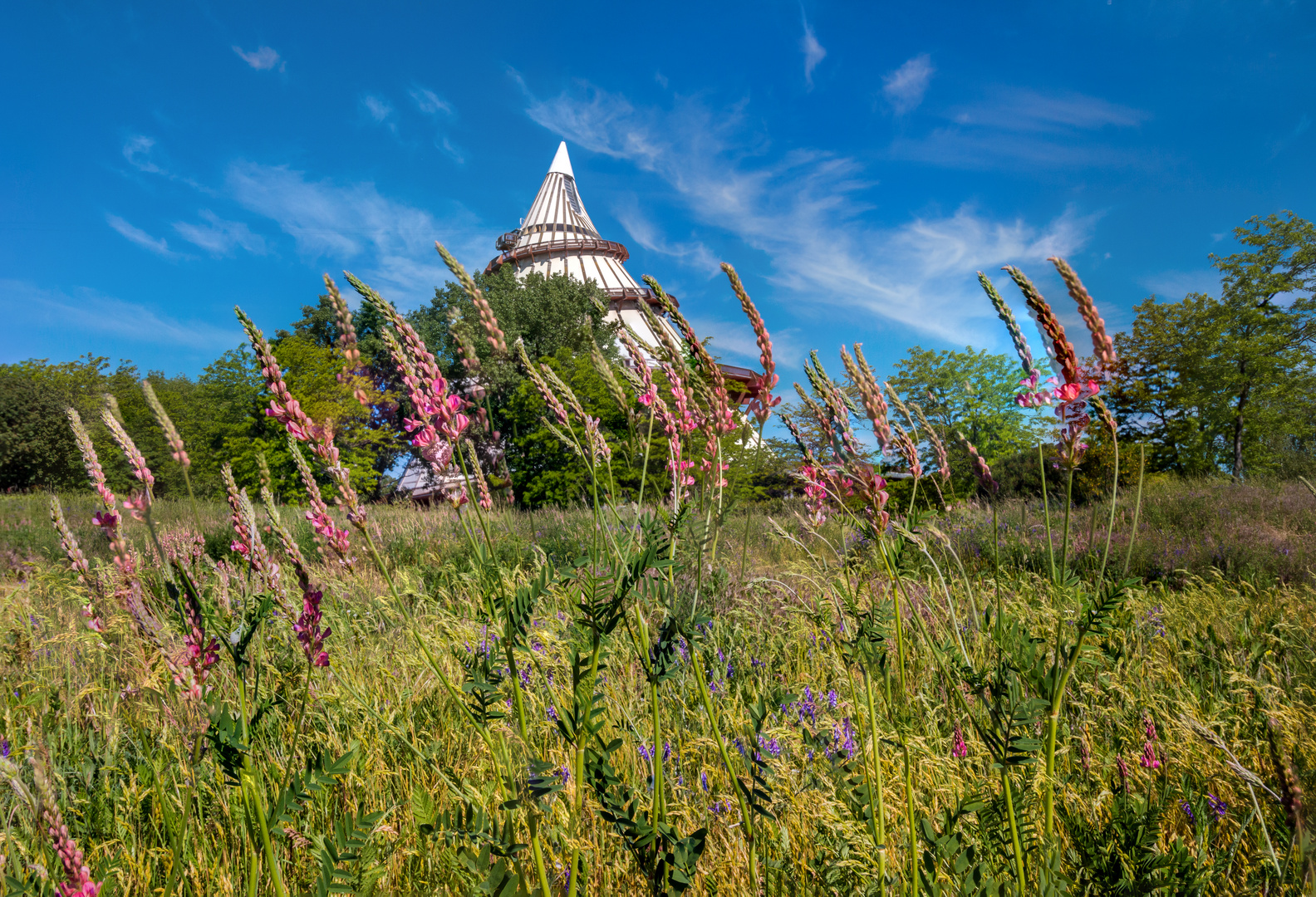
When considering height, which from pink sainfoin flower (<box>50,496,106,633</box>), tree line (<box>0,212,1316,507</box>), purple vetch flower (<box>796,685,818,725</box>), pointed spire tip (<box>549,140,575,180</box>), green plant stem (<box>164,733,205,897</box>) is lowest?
green plant stem (<box>164,733,205,897</box>)

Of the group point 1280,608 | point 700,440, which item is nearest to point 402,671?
point 700,440

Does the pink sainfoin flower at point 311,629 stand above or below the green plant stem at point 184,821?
above

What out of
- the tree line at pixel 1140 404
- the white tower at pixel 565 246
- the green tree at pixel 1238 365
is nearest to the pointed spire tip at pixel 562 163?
the white tower at pixel 565 246

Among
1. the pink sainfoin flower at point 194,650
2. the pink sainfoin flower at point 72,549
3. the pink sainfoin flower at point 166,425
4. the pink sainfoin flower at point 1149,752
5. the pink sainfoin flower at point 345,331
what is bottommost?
the pink sainfoin flower at point 1149,752

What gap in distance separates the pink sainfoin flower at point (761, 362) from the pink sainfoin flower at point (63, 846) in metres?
1.70

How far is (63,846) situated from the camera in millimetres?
1043

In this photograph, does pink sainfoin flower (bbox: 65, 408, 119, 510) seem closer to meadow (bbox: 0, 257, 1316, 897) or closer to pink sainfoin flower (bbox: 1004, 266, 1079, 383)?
meadow (bbox: 0, 257, 1316, 897)

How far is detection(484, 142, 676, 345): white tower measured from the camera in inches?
1768

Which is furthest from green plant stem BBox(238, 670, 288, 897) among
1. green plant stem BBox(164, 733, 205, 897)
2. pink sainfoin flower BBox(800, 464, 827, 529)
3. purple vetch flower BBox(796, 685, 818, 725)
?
purple vetch flower BBox(796, 685, 818, 725)

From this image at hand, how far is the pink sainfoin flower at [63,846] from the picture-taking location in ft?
2.97

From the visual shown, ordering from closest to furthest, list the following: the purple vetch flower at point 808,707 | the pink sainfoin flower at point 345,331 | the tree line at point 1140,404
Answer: the pink sainfoin flower at point 345,331
the purple vetch flower at point 808,707
the tree line at point 1140,404

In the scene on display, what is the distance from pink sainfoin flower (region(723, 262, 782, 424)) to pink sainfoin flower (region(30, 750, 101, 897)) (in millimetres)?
1702

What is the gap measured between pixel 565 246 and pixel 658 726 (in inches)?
1951

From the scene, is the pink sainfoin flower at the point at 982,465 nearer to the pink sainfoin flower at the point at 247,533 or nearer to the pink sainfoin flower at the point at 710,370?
the pink sainfoin flower at the point at 710,370
